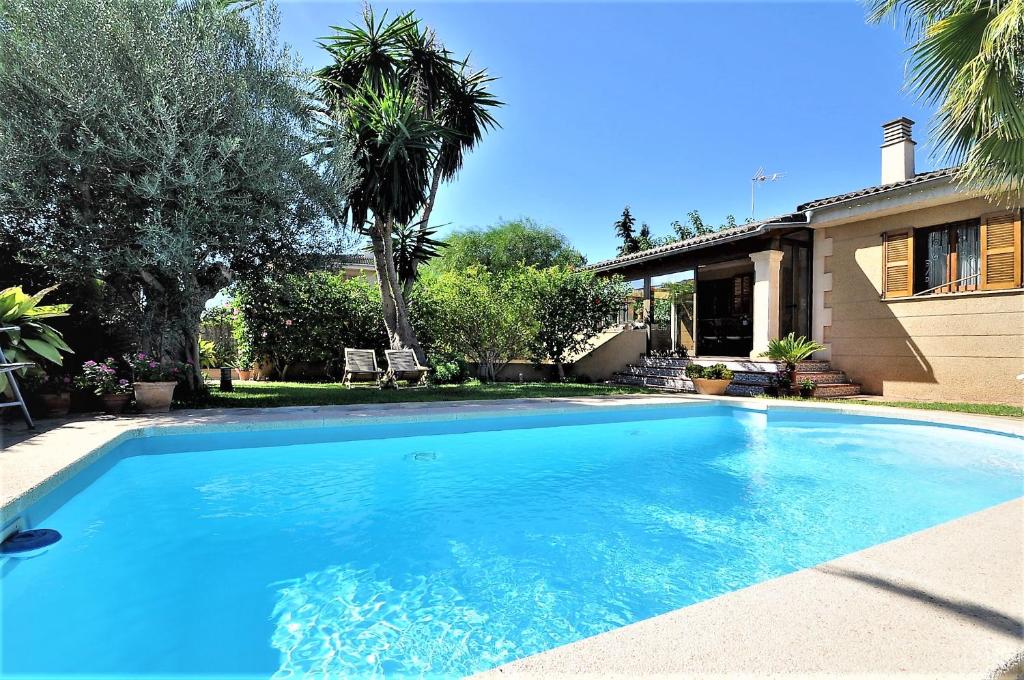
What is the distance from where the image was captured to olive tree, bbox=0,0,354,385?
261 inches

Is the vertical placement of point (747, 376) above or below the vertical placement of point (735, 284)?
below

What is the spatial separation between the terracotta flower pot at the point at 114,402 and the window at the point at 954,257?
14.0m

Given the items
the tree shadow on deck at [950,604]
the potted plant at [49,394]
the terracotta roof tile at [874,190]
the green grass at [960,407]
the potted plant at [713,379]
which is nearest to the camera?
the tree shadow on deck at [950,604]

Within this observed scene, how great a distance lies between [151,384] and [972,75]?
10.4m

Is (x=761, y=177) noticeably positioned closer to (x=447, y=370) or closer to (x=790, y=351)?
(x=790, y=351)

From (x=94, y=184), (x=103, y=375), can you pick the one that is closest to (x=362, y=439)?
(x=103, y=375)

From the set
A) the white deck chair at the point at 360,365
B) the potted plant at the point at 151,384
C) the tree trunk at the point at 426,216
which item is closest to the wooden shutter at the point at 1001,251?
the tree trunk at the point at 426,216

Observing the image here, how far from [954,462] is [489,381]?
31.0 feet

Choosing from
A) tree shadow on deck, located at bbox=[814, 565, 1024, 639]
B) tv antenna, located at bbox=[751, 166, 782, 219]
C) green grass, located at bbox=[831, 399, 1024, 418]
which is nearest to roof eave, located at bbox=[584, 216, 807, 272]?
green grass, located at bbox=[831, 399, 1024, 418]

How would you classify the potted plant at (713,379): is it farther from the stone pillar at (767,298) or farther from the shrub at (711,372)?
the stone pillar at (767,298)

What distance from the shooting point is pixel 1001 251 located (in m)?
9.31

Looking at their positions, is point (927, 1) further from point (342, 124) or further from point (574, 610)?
point (342, 124)

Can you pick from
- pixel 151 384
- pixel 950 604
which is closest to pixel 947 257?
pixel 950 604

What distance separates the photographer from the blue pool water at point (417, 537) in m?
2.53
